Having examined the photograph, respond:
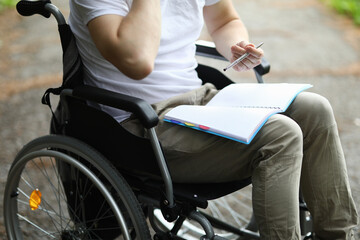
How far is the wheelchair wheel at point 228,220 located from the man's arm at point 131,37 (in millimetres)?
→ 921

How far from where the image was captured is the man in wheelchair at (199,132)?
1.51 m

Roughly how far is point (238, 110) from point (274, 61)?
3.35 meters

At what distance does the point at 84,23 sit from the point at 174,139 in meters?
0.47

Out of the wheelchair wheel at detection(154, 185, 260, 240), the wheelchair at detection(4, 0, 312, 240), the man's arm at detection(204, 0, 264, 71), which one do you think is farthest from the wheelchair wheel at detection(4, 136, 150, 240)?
the man's arm at detection(204, 0, 264, 71)

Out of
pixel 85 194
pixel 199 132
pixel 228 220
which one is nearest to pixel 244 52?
pixel 199 132

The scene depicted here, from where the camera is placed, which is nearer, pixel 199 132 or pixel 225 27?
pixel 199 132

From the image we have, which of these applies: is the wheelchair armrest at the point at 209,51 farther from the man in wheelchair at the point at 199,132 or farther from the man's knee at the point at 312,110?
the man's knee at the point at 312,110

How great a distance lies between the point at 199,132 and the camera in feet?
5.27

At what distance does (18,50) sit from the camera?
5441 millimetres

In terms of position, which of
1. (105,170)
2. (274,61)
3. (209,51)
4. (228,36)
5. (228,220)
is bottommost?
(274,61)

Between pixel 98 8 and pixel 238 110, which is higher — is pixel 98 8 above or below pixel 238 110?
above

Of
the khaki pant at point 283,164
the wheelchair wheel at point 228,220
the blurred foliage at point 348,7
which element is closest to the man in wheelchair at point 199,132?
→ the khaki pant at point 283,164

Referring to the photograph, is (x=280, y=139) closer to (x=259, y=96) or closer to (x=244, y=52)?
(x=259, y=96)

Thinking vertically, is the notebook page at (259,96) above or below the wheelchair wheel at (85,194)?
above
